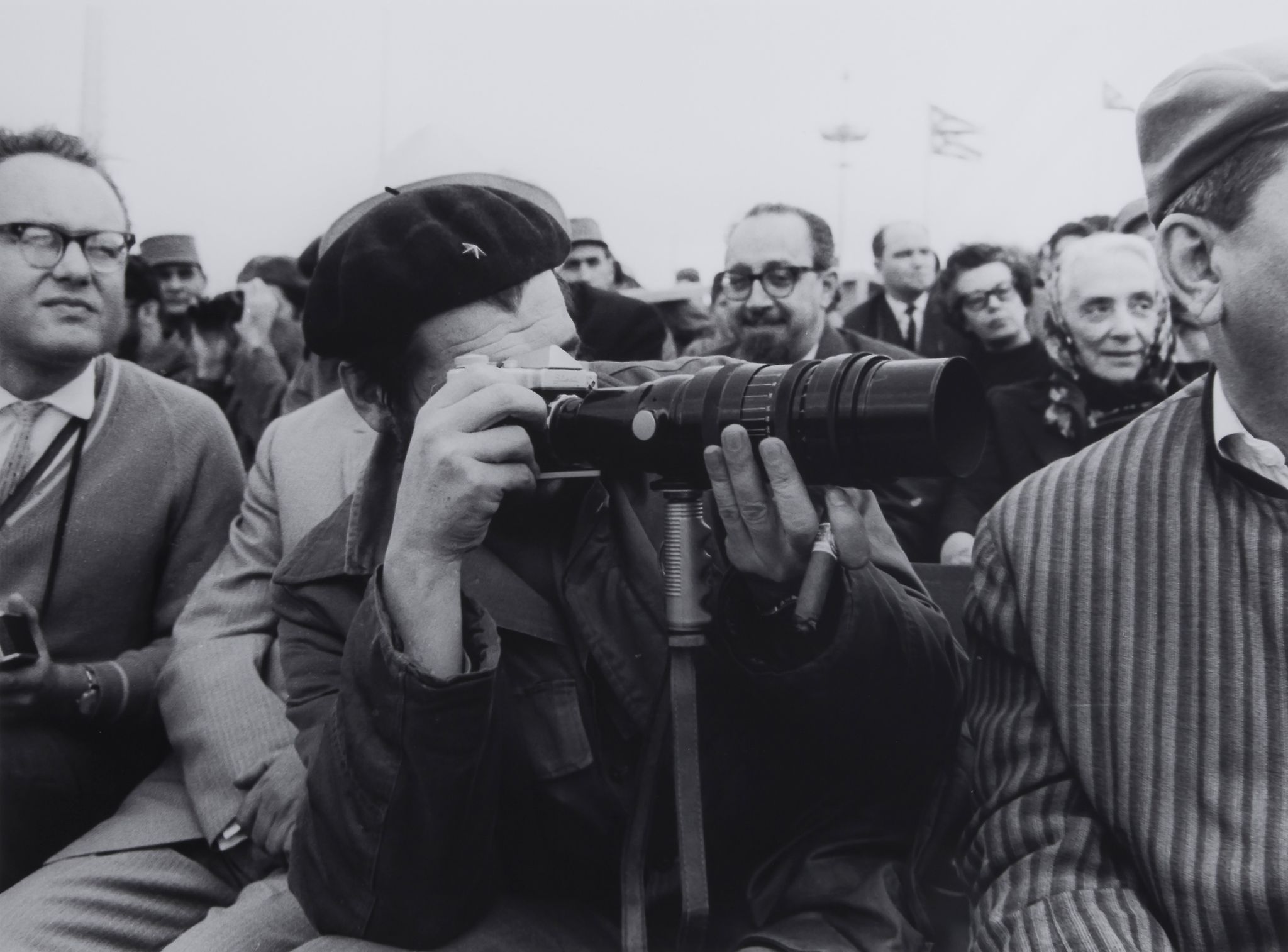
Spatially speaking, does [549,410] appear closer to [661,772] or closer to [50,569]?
[661,772]

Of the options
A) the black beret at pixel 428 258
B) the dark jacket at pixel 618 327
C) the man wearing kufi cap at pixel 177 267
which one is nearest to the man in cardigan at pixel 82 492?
the black beret at pixel 428 258

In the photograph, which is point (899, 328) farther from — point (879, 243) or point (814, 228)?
point (814, 228)

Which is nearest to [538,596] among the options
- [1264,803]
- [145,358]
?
[1264,803]

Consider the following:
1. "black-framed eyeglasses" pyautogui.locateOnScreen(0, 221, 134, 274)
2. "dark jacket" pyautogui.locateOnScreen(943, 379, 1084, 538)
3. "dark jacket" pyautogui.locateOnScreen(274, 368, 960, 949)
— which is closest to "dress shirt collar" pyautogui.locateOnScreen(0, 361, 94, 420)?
"black-framed eyeglasses" pyautogui.locateOnScreen(0, 221, 134, 274)

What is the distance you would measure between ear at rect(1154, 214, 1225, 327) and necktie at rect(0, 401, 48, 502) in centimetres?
180

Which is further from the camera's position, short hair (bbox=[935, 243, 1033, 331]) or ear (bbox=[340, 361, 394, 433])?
short hair (bbox=[935, 243, 1033, 331])

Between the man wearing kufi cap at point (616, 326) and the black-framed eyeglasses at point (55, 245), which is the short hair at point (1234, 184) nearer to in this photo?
the black-framed eyeglasses at point (55, 245)

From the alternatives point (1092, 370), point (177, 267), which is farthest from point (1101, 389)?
point (177, 267)

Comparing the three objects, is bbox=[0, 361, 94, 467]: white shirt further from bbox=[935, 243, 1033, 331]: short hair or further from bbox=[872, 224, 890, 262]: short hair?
bbox=[872, 224, 890, 262]: short hair

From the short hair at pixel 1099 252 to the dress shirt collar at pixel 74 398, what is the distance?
92.1 inches

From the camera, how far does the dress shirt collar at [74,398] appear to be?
230cm

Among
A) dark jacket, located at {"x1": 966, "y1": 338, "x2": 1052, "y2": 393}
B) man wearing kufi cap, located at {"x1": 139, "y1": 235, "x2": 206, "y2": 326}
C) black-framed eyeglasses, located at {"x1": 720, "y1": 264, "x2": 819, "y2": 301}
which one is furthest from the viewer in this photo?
man wearing kufi cap, located at {"x1": 139, "y1": 235, "x2": 206, "y2": 326}

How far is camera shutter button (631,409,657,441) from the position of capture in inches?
53.5

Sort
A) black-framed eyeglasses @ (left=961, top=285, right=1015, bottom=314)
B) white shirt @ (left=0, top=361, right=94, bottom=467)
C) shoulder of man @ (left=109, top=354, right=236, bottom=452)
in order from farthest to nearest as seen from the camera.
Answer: black-framed eyeglasses @ (left=961, top=285, right=1015, bottom=314)
shoulder of man @ (left=109, top=354, right=236, bottom=452)
white shirt @ (left=0, top=361, right=94, bottom=467)
